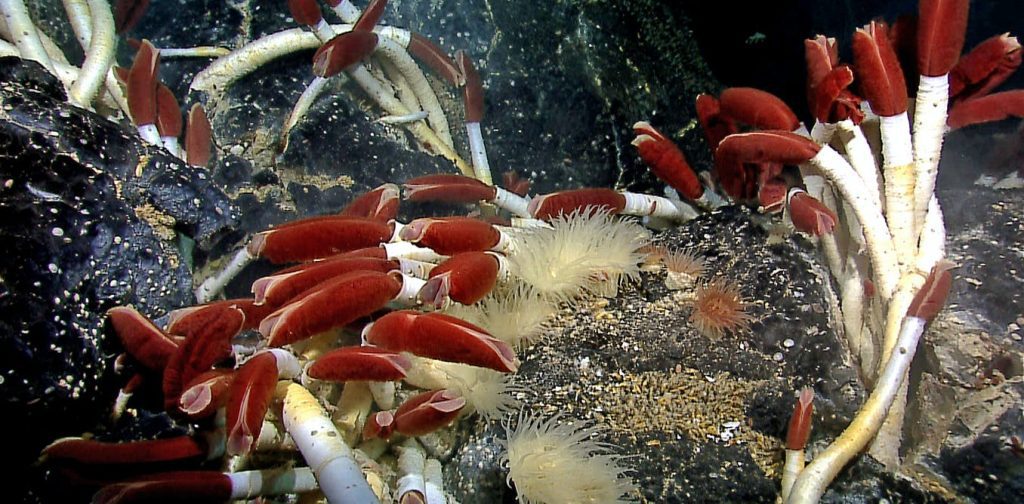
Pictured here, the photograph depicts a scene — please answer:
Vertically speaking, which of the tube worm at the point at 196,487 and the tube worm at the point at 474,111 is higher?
the tube worm at the point at 474,111

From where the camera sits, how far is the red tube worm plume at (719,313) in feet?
7.20

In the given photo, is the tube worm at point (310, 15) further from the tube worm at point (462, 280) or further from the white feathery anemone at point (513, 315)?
the white feathery anemone at point (513, 315)

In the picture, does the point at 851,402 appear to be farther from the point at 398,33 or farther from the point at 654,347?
the point at 398,33

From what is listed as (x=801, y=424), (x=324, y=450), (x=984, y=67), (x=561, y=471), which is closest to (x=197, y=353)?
(x=324, y=450)

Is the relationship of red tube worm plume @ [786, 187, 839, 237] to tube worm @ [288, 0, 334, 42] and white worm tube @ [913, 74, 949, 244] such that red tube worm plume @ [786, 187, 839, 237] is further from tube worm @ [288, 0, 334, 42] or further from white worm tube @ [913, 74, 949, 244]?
tube worm @ [288, 0, 334, 42]

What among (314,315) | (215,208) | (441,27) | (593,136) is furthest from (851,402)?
(441,27)

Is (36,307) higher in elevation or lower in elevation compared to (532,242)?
higher

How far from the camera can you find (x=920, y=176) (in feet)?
7.68

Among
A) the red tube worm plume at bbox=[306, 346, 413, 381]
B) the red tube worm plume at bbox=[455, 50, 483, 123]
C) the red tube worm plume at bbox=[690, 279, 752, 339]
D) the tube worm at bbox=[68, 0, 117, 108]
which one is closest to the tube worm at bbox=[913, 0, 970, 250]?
the red tube worm plume at bbox=[690, 279, 752, 339]

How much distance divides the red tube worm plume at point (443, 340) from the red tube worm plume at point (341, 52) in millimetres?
1755

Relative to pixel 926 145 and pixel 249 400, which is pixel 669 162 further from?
pixel 249 400

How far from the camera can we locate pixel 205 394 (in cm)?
179

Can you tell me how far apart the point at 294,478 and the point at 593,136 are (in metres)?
2.56

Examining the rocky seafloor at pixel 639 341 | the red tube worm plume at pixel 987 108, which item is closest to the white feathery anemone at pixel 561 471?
the rocky seafloor at pixel 639 341
